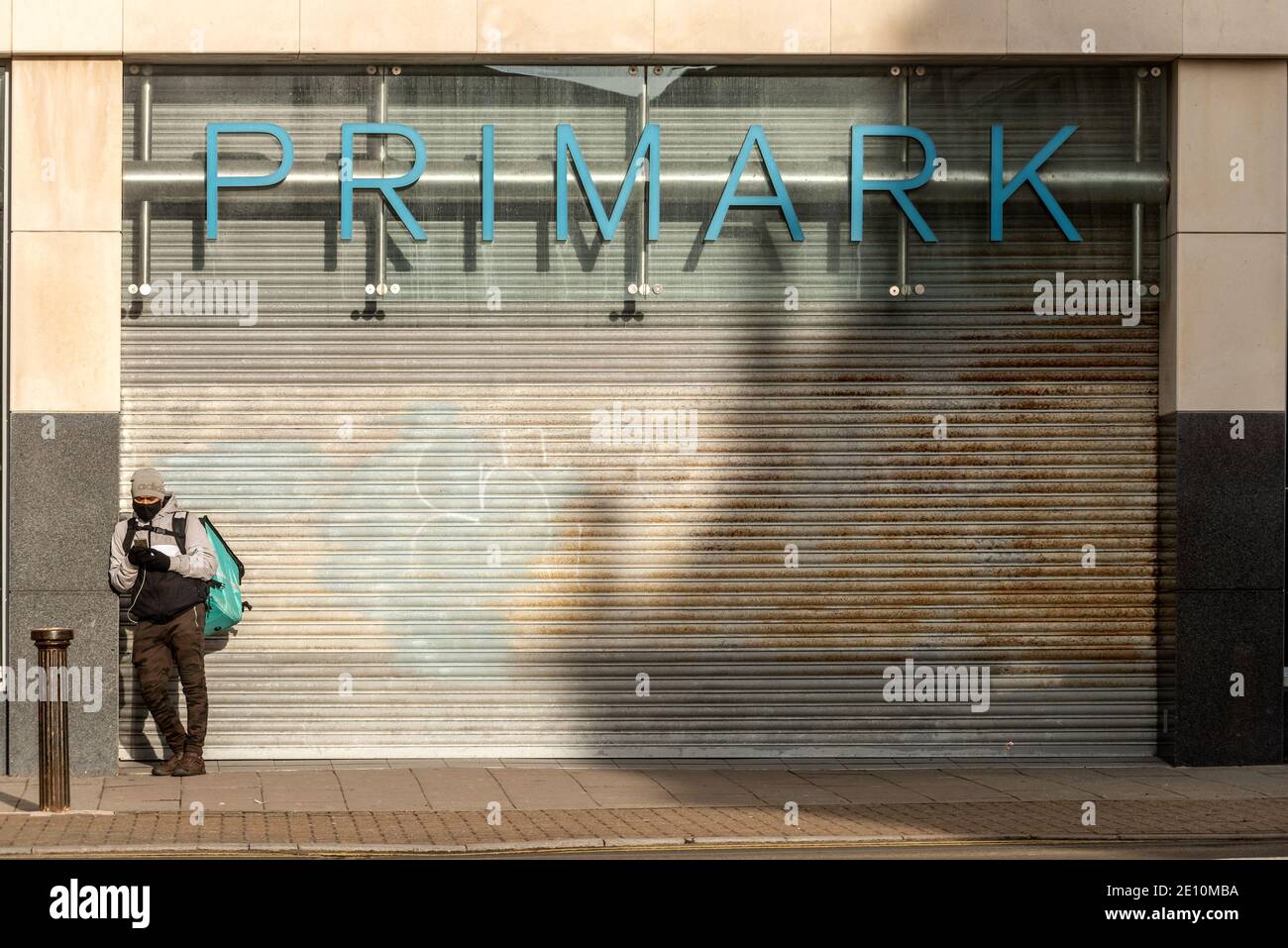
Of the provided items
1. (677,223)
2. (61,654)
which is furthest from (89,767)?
(677,223)

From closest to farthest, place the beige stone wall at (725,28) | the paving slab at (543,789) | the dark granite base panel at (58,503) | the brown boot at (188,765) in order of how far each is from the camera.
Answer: the paving slab at (543,789) → the brown boot at (188,765) → the dark granite base panel at (58,503) → the beige stone wall at (725,28)

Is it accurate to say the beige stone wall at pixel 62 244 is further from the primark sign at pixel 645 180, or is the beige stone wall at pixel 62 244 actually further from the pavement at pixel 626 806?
the pavement at pixel 626 806

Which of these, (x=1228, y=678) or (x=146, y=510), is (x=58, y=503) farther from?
(x=1228, y=678)

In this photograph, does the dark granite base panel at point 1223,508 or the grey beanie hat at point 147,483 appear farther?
the dark granite base panel at point 1223,508

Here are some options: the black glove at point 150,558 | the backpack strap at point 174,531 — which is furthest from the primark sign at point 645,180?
the black glove at point 150,558

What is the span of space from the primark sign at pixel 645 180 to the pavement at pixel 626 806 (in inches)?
153

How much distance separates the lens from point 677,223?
13.1m

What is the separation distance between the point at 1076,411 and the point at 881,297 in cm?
168

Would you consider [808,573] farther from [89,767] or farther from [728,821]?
[89,767]

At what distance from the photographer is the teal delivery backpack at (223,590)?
12.2 meters

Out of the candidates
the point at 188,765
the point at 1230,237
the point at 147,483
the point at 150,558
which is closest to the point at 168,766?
the point at 188,765

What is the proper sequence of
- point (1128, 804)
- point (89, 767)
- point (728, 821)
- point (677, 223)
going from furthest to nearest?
point (677, 223), point (89, 767), point (1128, 804), point (728, 821)

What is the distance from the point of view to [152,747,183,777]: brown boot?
1198 centimetres

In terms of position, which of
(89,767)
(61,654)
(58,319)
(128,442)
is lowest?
(89,767)
